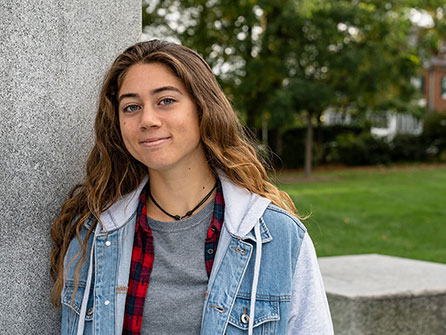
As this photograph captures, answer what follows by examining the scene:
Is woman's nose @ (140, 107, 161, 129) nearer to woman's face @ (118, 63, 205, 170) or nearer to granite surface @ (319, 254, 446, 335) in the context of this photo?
woman's face @ (118, 63, 205, 170)

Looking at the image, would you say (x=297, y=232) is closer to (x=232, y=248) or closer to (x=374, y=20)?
(x=232, y=248)

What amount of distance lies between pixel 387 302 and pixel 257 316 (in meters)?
2.31

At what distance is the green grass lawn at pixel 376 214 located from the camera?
8562mm

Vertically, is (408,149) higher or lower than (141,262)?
lower

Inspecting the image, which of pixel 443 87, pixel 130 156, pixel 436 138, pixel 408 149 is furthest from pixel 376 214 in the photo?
pixel 443 87

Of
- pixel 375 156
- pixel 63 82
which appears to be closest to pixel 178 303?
pixel 63 82

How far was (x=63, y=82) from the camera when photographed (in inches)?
84.0

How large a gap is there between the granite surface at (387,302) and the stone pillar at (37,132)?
7.38 feet

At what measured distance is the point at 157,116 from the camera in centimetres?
196

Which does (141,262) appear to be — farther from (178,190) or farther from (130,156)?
(130,156)

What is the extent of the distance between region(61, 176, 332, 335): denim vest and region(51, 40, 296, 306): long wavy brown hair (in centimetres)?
7

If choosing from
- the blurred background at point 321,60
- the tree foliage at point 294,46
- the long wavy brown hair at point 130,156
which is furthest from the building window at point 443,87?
the long wavy brown hair at point 130,156

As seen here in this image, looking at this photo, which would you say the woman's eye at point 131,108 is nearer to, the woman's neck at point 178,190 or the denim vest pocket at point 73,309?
the woman's neck at point 178,190

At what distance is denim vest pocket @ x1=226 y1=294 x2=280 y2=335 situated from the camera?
1906 millimetres
